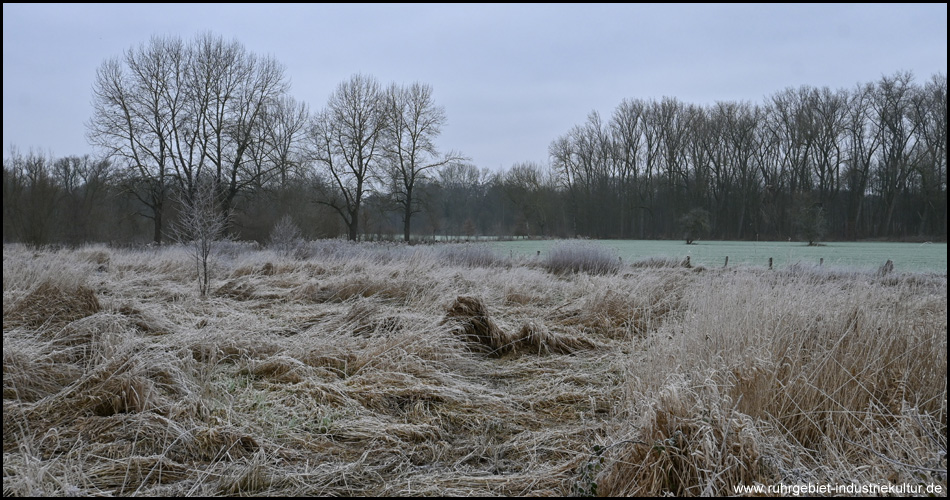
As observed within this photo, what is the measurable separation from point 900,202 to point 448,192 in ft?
116

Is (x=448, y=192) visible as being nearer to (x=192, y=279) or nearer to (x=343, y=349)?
(x=192, y=279)

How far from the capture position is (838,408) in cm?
268

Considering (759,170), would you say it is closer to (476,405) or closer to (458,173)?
(458,173)

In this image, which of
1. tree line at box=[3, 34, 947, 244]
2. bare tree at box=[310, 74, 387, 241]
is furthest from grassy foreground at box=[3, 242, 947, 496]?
bare tree at box=[310, 74, 387, 241]

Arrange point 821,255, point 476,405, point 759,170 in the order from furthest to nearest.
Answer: point 759,170, point 821,255, point 476,405

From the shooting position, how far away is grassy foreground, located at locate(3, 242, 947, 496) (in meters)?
2.28

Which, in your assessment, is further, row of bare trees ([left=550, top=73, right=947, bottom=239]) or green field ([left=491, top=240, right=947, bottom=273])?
row of bare trees ([left=550, top=73, right=947, bottom=239])

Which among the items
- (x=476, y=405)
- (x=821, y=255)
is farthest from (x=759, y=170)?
(x=476, y=405)

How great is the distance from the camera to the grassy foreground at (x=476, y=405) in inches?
89.7

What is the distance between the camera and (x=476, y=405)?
12.0 feet

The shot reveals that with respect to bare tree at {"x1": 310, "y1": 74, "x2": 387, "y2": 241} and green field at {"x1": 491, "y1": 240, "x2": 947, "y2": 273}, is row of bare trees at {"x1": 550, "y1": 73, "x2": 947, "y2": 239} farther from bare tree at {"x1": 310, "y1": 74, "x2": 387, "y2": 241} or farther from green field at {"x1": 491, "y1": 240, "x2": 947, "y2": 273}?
bare tree at {"x1": 310, "y1": 74, "x2": 387, "y2": 241}

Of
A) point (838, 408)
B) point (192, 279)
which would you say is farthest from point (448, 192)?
point (838, 408)

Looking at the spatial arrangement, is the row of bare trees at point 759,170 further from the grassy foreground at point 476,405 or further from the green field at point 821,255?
the grassy foreground at point 476,405

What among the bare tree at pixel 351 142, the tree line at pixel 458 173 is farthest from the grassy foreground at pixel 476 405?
the bare tree at pixel 351 142
